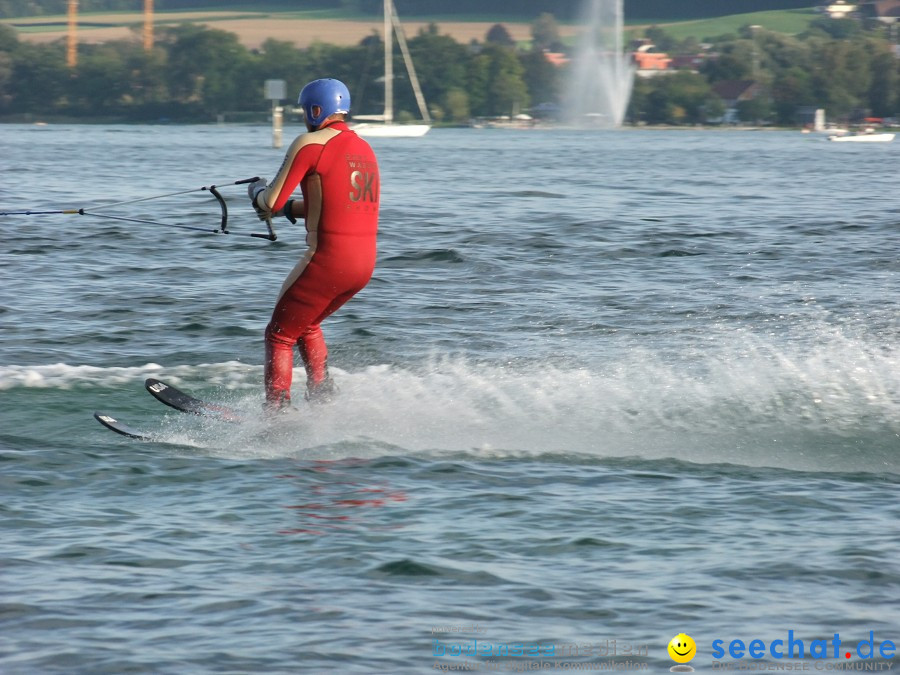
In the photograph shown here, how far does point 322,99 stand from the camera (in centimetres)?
770

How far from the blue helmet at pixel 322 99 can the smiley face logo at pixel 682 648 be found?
371 centimetres

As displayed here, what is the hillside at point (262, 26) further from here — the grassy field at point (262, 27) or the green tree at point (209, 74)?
the green tree at point (209, 74)

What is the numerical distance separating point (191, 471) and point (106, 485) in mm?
462

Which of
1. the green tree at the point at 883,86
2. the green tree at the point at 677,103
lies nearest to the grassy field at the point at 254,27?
the green tree at the point at 677,103

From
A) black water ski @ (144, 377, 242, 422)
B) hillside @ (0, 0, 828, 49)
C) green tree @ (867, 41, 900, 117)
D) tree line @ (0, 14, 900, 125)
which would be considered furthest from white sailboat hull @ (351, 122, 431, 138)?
black water ski @ (144, 377, 242, 422)

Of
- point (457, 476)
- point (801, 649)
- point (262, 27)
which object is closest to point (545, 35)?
point (262, 27)

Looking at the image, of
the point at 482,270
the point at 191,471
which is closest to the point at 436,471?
the point at 191,471

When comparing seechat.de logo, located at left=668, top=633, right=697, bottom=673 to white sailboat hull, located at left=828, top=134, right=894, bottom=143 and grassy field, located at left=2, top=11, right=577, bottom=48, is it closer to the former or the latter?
white sailboat hull, located at left=828, top=134, right=894, bottom=143

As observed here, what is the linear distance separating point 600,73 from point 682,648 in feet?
447

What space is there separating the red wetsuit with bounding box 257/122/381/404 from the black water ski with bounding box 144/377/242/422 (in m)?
0.36

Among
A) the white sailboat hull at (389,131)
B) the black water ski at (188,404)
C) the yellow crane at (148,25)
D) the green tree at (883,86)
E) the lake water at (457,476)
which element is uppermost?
the yellow crane at (148,25)

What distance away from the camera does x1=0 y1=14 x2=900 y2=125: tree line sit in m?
129

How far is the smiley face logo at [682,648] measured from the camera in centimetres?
503

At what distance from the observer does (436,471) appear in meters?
7.47
